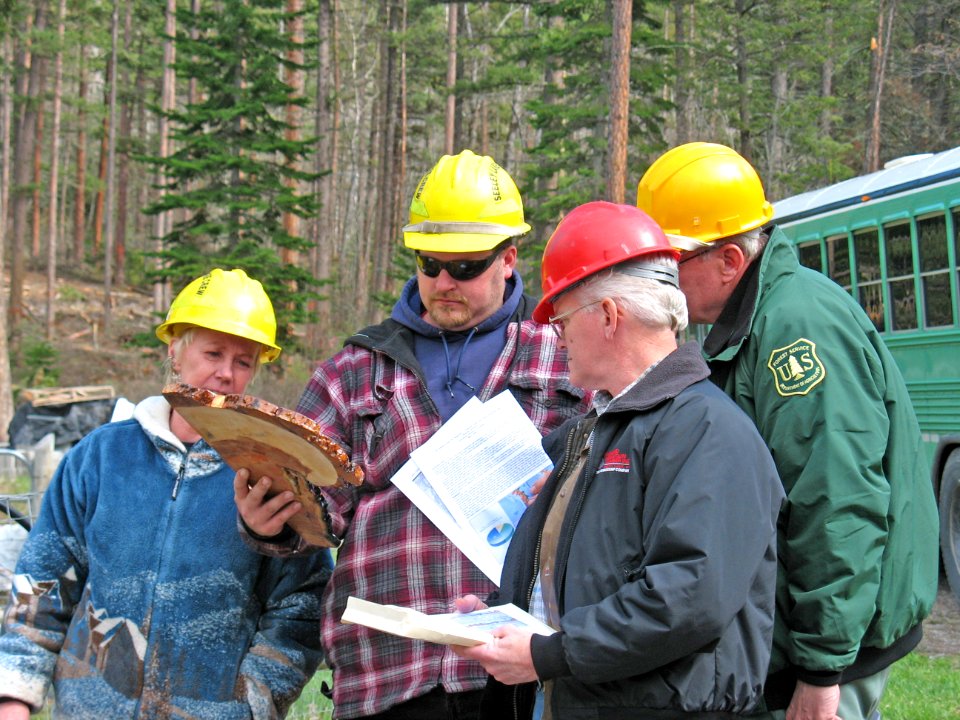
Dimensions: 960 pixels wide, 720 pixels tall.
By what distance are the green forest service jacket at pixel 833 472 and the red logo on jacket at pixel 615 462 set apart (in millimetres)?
530

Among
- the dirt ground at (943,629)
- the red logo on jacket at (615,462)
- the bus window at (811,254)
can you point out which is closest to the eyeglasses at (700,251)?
the red logo on jacket at (615,462)

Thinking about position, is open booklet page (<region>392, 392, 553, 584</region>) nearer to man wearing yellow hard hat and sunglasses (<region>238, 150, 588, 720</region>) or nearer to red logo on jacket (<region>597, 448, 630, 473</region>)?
man wearing yellow hard hat and sunglasses (<region>238, 150, 588, 720</region>)

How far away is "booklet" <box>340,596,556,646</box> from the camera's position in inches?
86.8

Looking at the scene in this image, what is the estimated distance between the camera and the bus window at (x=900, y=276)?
9328 millimetres

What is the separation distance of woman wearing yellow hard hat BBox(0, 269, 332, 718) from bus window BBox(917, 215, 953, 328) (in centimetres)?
747

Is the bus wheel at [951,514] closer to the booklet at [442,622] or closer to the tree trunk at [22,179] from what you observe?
the booklet at [442,622]

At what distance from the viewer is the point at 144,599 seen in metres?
2.83

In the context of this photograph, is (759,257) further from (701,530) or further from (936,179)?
(936,179)

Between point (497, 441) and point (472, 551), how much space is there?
32cm

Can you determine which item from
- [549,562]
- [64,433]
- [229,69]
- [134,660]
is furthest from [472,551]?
[229,69]

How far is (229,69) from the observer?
22297mm

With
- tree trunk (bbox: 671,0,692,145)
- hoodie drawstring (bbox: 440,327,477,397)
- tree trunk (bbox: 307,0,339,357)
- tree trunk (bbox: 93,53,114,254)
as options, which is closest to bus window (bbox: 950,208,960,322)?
hoodie drawstring (bbox: 440,327,477,397)

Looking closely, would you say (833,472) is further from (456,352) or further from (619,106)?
(619,106)

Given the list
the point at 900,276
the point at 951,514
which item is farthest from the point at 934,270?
the point at 951,514
